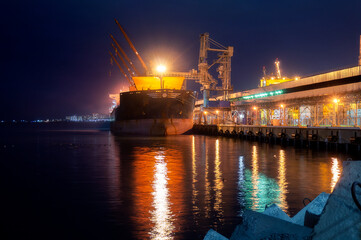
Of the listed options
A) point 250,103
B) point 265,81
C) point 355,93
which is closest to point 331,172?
point 355,93

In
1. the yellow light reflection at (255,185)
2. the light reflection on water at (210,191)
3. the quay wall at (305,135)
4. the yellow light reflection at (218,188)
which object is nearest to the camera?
the light reflection on water at (210,191)

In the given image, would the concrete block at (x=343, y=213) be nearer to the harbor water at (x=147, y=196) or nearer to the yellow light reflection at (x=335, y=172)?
the harbor water at (x=147, y=196)

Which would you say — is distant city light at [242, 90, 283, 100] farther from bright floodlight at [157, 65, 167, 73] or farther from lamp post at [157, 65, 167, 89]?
bright floodlight at [157, 65, 167, 73]

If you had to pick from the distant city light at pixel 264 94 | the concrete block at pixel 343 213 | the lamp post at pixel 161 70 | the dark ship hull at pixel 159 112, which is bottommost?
the concrete block at pixel 343 213

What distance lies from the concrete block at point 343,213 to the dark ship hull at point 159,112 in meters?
61.0

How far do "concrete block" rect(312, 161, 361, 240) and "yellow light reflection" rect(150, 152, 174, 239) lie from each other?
5043mm

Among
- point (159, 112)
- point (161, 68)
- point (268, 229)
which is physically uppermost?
point (161, 68)

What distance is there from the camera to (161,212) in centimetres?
1089

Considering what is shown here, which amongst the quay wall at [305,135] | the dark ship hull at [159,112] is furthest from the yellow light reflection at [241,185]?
the dark ship hull at [159,112]

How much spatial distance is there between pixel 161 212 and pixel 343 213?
746 cm

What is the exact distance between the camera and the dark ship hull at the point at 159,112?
65.3 meters

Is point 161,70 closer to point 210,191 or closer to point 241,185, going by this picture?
point 241,185

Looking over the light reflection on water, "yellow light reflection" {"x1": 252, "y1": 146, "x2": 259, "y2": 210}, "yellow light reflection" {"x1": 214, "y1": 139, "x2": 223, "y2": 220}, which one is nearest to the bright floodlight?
"yellow light reflection" {"x1": 252, "y1": 146, "x2": 259, "y2": 210}

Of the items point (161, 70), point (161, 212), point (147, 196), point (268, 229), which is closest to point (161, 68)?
point (161, 70)
